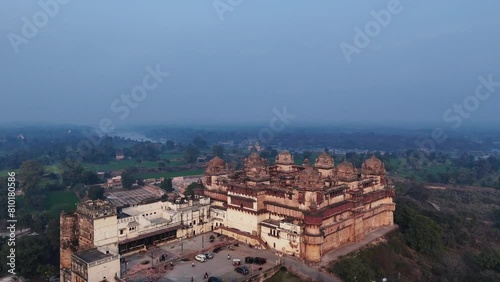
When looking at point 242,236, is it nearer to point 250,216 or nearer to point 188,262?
point 250,216

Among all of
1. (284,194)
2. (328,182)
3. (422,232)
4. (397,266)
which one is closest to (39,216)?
(284,194)

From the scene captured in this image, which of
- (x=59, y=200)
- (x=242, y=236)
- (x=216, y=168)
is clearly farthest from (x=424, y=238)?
(x=59, y=200)

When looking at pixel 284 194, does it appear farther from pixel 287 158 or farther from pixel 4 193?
pixel 4 193

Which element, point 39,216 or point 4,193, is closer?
point 39,216

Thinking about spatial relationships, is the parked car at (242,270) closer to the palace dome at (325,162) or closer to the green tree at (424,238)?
the palace dome at (325,162)

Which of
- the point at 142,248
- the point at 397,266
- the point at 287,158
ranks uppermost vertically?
the point at 287,158

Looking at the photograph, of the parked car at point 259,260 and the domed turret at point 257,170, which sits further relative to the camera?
the domed turret at point 257,170

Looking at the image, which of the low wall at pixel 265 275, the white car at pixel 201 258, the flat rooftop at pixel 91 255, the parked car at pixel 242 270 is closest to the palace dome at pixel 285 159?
the low wall at pixel 265 275
